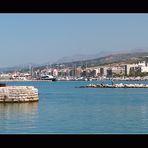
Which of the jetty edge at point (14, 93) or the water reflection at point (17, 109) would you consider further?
the jetty edge at point (14, 93)

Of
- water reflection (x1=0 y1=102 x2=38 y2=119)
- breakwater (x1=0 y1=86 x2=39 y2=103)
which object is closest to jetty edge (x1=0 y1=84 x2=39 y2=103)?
breakwater (x1=0 y1=86 x2=39 y2=103)

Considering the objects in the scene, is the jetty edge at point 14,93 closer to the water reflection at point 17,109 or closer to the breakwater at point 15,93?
the breakwater at point 15,93

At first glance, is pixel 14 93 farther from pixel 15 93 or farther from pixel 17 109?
pixel 17 109

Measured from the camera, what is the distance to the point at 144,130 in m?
15.1

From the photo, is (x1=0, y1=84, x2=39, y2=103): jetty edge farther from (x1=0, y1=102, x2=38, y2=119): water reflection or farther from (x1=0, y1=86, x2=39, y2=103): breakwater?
(x1=0, y1=102, x2=38, y2=119): water reflection

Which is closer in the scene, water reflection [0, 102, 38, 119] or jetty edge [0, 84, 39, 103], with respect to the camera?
water reflection [0, 102, 38, 119]

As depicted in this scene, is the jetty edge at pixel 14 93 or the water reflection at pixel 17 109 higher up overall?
the jetty edge at pixel 14 93

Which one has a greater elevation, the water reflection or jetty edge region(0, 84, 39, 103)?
jetty edge region(0, 84, 39, 103)

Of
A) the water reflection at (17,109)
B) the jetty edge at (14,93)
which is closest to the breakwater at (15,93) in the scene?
the jetty edge at (14,93)

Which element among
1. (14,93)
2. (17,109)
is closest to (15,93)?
(14,93)

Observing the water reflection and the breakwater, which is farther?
the breakwater
